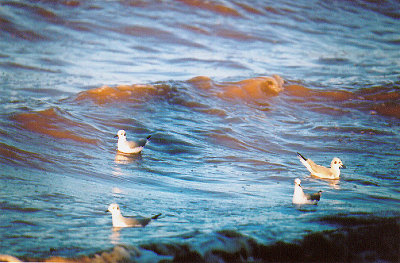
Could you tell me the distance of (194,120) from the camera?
10.5 m

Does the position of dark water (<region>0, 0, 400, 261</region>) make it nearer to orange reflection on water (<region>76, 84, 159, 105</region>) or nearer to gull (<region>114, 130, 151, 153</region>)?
orange reflection on water (<region>76, 84, 159, 105</region>)

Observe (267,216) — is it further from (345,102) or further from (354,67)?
(354,67)

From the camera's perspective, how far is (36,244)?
4.81 metres

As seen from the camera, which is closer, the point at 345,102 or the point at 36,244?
the point at 36,244

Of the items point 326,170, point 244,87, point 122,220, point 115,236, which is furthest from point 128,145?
point 244,87

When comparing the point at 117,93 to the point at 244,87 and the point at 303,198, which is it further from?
the point at 303,198

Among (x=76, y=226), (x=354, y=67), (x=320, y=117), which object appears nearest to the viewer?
(x=76, y=226)

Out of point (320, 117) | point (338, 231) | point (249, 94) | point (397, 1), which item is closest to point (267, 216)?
point (338, 231)

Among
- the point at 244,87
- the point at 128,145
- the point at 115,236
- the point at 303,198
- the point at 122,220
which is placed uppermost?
the point at 244,87

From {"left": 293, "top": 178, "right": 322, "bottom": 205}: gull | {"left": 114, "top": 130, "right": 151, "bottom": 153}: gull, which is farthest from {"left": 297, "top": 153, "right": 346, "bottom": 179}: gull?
{"left": 114, "top": 130, "right": 151, "bottom": 153}: gull

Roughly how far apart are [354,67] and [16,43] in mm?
8478

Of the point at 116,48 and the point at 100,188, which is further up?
the point at 116,48

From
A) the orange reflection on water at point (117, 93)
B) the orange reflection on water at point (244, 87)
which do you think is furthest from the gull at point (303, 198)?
the orange reflection on water at point (244, 87)

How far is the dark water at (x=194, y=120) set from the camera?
557 centimetres
